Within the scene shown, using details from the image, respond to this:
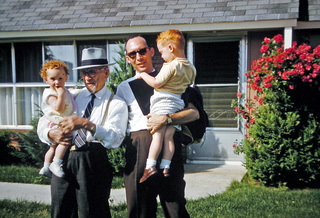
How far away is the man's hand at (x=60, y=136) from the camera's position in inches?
109

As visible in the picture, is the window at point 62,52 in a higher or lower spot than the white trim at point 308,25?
lower

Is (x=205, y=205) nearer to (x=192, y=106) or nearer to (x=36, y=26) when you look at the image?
(x=192, y=106)

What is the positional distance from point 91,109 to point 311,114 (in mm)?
4102

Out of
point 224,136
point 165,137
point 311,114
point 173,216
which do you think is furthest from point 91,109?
point 224,136

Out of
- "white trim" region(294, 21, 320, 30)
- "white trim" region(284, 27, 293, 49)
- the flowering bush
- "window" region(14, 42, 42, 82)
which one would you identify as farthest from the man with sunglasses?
"window" region(14, 42, 42, 82)

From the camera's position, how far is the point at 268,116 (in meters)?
5.87

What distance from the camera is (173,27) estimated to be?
7.23m

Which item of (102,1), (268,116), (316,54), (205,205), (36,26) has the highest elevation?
(102,1)

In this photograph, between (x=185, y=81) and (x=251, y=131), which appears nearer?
(x=185, y=81)

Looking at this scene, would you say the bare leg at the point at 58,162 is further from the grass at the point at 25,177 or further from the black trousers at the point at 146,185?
the grass at the point at 25,177

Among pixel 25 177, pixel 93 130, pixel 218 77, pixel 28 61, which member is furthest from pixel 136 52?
pixel 28 61

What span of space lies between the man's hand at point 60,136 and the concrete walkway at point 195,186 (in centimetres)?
252

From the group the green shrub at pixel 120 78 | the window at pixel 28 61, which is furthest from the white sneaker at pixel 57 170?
the window at pixel 28 61

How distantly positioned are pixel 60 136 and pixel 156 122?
28.4 inches
